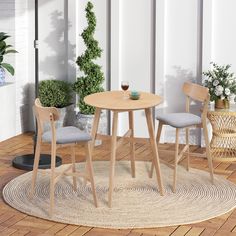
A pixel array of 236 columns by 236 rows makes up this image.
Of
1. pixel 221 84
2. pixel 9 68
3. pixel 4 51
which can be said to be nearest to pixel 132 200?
pixel 221 84

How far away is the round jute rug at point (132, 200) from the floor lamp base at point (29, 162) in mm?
196

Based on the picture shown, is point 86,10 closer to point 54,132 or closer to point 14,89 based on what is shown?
point 14,89

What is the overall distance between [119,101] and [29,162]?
50.8 inches

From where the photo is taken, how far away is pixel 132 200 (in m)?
5.45

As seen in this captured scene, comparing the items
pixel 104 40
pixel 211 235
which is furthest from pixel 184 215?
pixel 104 40

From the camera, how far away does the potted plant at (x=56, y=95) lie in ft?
24.2

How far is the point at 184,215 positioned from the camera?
512cm

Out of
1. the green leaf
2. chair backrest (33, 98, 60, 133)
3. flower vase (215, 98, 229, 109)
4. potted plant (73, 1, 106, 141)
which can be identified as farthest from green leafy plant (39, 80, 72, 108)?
chair backrest (33, 98, 60, 133)

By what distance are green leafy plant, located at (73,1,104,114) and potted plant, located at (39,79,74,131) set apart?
0.62ft

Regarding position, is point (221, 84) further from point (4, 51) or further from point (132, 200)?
point (4, 51)

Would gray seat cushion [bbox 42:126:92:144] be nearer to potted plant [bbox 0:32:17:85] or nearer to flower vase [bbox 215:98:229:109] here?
flower vase [bbox 215:98:229:109]

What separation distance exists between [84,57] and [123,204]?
2.26 meters

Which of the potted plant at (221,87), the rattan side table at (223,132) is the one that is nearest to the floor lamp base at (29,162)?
the rattan side table at (223,132)

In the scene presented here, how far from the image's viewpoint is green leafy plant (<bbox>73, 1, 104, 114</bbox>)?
7.16m
